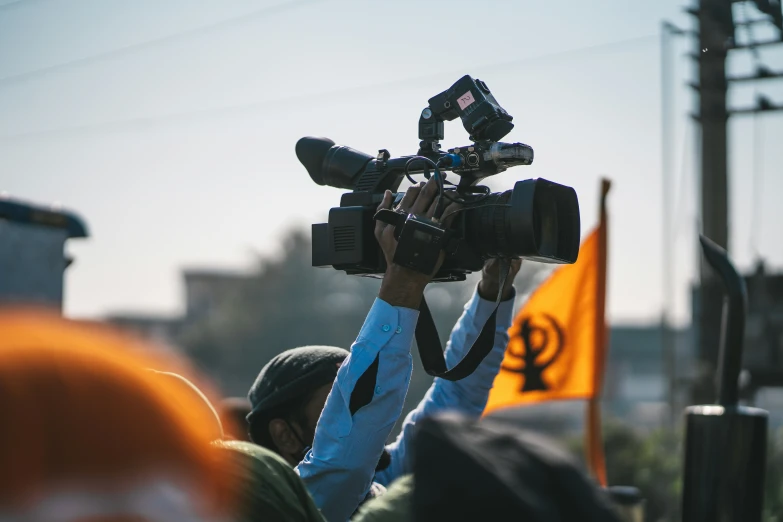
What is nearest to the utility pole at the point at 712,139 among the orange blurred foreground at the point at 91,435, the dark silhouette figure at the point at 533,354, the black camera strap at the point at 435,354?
the dark silhouette figure at the point at 533,354

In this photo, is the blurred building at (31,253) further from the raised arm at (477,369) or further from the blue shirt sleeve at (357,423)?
the blue shirt sleeve at (357,423)

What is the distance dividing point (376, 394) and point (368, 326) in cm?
17

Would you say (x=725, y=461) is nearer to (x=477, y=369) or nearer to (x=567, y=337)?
(x=477, y=369)

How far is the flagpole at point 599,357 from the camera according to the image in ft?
17.9

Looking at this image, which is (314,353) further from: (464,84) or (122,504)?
(122,504)

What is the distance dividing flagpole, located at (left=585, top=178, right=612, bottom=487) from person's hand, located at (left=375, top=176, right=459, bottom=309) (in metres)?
3.09

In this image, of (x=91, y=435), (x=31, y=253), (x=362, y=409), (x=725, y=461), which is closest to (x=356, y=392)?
(x=362, y=409)

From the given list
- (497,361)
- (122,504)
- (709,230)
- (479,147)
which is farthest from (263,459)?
(709,230)

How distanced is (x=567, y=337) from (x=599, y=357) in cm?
20

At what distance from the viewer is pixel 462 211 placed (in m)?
2.59

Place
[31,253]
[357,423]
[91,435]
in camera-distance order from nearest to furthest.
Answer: [91,435], [357,423], [31,253]

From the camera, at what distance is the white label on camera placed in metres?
2.73

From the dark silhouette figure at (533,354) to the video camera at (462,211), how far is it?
8.19 feet

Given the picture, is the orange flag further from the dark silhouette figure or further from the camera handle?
the camera handle
